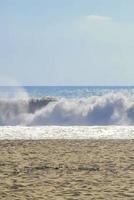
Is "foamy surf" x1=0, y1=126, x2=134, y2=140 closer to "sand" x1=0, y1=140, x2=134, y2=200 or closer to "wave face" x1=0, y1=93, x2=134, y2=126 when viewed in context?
"sand" x1=0, y1=140, x2=134, y2=200

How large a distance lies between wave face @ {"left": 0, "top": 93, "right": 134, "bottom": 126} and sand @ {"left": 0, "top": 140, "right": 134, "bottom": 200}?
12887 mm

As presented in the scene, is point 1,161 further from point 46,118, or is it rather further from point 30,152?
point 46,118

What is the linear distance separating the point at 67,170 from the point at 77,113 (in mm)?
18521

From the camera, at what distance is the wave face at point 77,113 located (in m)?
25.5

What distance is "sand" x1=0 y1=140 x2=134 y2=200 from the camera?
664 centimetres

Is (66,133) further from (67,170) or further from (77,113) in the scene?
(77,113)

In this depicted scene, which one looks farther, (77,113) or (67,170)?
(77,113)

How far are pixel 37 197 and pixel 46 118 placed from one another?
20603mm

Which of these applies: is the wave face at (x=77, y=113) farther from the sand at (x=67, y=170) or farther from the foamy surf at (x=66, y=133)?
the sand at (x=67, y=170)

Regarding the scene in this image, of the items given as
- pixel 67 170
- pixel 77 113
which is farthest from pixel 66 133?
pixel 77 113

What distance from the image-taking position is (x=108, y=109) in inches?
1057

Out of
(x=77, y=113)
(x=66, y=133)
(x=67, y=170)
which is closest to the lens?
(x=67, y=170)

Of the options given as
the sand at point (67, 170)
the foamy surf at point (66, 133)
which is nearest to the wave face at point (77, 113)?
the foamy surf at point (66, 133)

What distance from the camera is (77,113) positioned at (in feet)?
88.4
